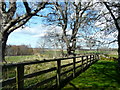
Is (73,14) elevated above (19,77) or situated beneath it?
elevated above

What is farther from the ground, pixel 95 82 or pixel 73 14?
pixel 73 14

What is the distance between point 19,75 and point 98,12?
1063cm

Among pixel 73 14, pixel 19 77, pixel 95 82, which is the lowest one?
pixel 95 82

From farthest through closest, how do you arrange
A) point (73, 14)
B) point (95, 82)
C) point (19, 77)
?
point (73, 14) → point (95, 82) → point (19, 77)

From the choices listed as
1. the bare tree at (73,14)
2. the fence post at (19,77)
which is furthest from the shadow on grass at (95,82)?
the bare tree at (73,14)

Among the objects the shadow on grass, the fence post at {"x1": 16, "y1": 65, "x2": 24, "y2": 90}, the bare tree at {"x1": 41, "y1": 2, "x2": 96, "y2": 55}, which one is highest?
the bare tree at {"x1": 41, "y1": 2, "x2": 96, "y2": 55}

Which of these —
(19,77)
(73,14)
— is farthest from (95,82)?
(73,14)

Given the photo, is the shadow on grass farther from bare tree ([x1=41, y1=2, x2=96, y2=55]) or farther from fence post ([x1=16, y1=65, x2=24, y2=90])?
bare tree ([x1=41, y1=2, x2=96, y2=55])

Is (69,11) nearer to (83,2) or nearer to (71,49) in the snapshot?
(83,2)

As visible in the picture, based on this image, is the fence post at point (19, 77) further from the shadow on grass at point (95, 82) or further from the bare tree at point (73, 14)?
the bare tree at point (73, 14)

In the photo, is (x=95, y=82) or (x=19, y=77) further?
(x=95, y=82)

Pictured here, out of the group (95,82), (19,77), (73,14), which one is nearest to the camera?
(19,77)

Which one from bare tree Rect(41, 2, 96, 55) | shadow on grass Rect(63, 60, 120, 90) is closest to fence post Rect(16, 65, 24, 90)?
shadow on grass Rect(63, 60, 120, 90)

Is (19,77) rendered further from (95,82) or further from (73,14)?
(73,14)
